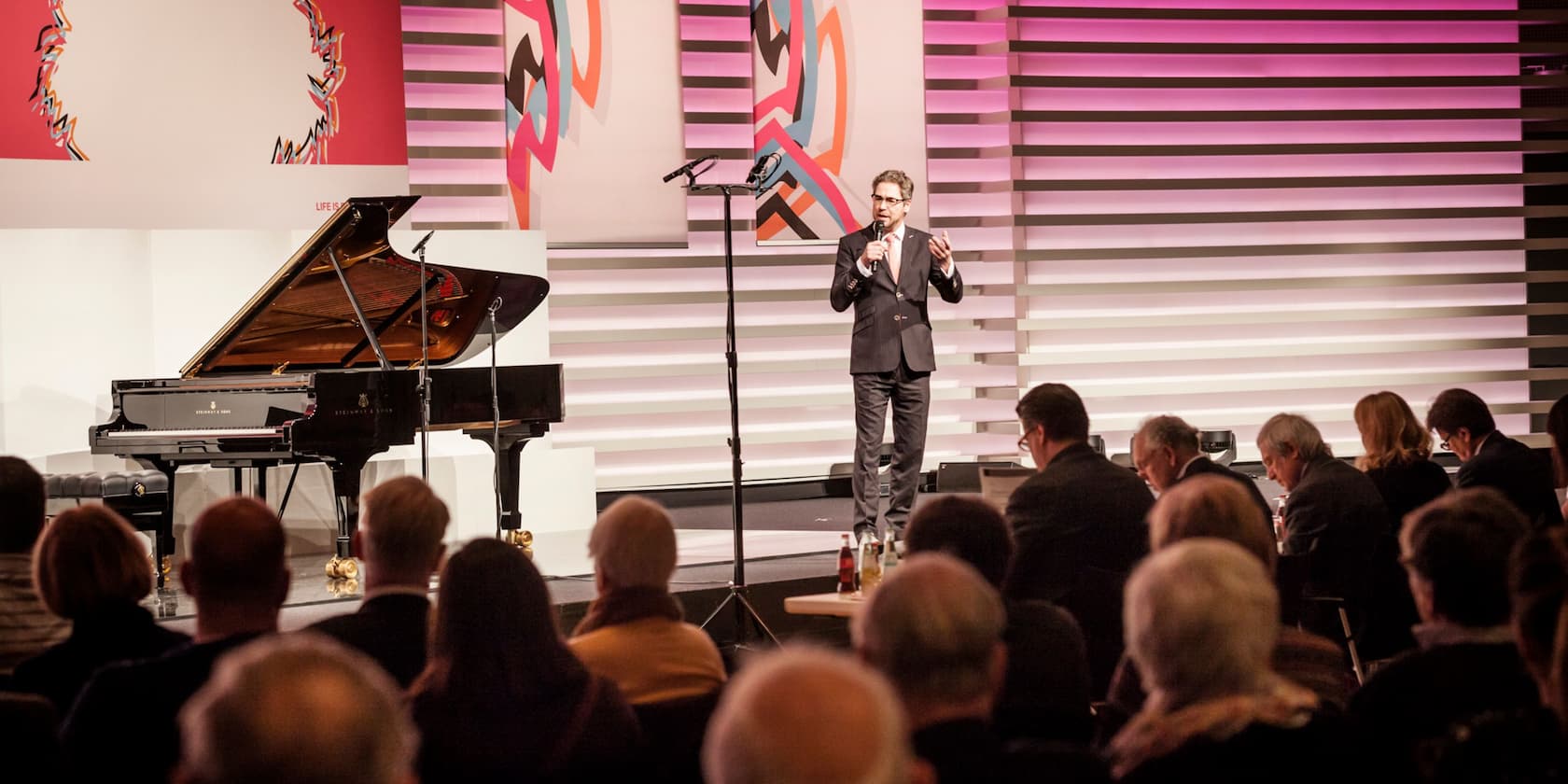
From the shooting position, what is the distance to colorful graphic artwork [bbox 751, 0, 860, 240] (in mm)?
8586

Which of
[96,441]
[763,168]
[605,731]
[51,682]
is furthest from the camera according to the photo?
[96,441]

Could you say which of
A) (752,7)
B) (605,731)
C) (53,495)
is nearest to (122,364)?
(53,495)

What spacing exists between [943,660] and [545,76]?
23.4 feet

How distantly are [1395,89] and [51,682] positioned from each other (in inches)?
352

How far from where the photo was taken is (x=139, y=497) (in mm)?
5793

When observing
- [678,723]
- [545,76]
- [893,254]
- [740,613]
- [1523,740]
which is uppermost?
[545,76]

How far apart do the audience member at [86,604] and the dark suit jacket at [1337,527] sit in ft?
10.3

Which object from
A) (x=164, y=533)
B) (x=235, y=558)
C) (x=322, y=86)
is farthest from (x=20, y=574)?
(x=322, y=86)

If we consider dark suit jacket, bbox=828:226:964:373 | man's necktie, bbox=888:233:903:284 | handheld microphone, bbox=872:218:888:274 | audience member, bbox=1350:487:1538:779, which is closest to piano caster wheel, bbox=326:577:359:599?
dark suit jacket, bbox=828:226:964:373

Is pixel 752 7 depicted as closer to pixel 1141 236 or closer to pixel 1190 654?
pixel 1141 236

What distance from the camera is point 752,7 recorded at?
877cm

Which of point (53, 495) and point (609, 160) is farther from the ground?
point (609, 160)

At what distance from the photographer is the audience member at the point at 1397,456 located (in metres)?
4.66

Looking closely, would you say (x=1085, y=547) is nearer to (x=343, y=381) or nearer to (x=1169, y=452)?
(x=1169, y=452)
